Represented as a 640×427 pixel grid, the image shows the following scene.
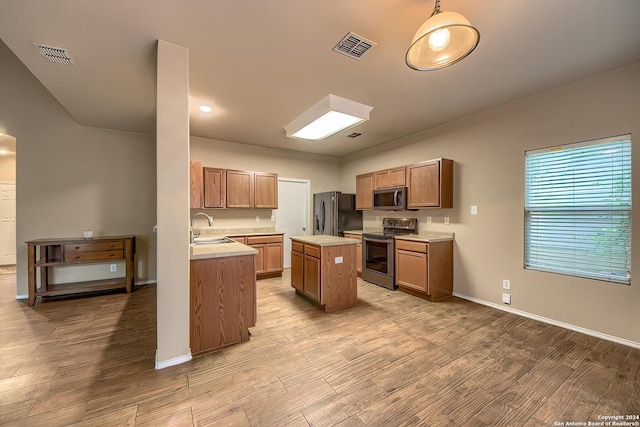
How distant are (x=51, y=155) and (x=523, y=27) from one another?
6033 mm

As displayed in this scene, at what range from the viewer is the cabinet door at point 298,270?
363 centimetres

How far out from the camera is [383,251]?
13.8 feet

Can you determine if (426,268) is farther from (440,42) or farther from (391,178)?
(440,42)

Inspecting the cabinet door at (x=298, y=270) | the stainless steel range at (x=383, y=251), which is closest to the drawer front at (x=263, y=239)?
the cabinet door at (x=298, y=270)

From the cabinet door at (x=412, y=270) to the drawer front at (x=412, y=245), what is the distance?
5 cm

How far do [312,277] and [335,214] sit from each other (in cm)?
213

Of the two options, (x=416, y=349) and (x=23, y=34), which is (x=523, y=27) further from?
(x=23, y=34)

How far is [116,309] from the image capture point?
3.25 meters

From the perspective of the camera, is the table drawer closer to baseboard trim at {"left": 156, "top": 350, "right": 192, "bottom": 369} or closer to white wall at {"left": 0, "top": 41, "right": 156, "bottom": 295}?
white wall at {"left": 0, "top": 41, "right": 156, "bottom": 295}

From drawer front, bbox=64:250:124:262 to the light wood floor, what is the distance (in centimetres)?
86

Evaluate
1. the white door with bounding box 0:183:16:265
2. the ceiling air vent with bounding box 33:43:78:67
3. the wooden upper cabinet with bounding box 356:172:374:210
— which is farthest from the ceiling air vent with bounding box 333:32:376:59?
the white door with bounding box 0:183:16:265

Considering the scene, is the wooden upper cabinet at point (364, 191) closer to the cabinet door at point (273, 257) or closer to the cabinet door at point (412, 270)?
the cabinet door at point (412, 270)

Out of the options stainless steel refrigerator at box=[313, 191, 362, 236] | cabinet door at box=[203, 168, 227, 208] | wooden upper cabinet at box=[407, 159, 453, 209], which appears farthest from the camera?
stainless steel refrigerator at box=[313, 191, 362, 236]

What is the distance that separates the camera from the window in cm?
245
